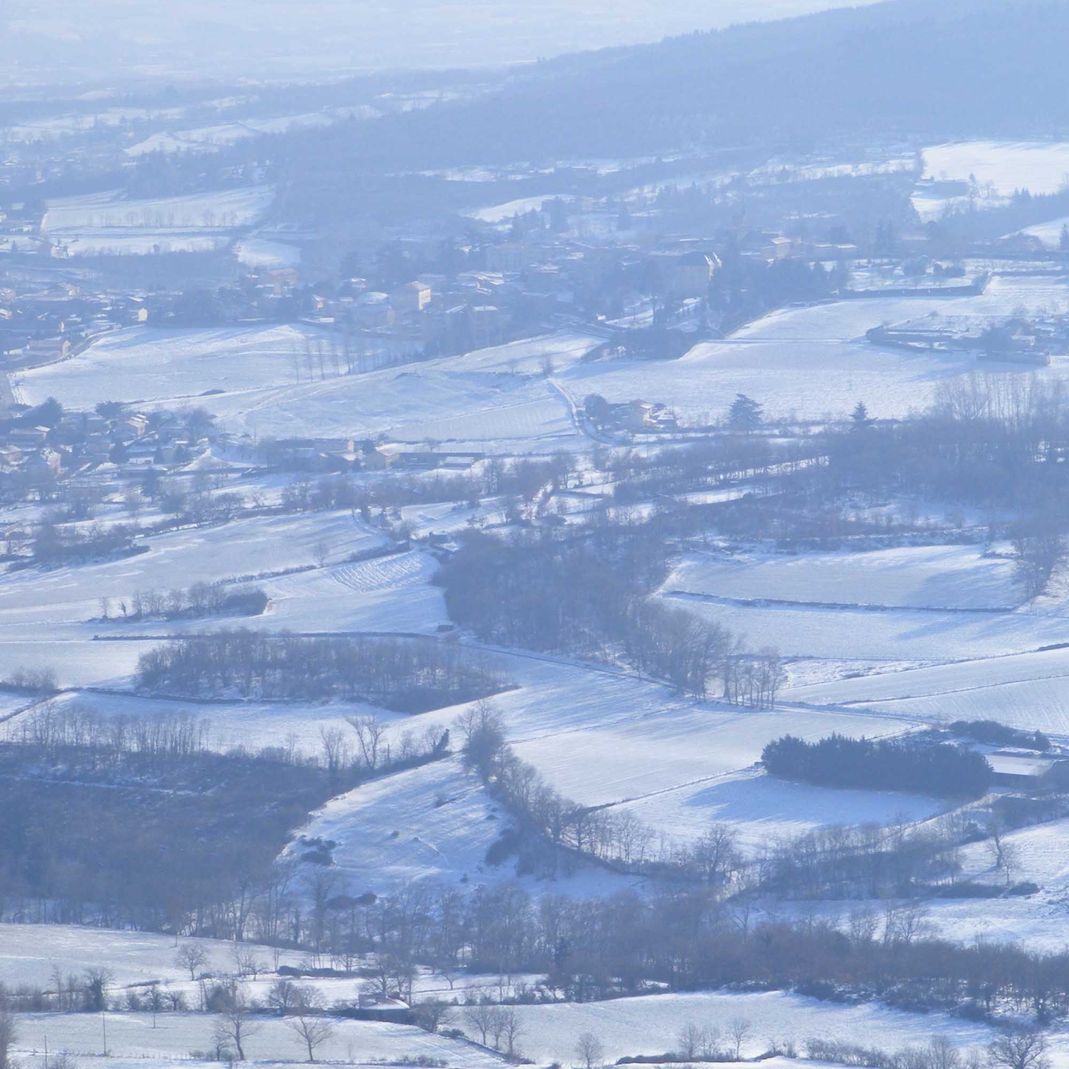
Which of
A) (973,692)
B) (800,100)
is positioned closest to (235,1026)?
(973,692)

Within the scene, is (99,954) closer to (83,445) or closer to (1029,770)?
(1029,770)

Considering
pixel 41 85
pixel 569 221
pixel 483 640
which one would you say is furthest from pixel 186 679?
pixel 41 85

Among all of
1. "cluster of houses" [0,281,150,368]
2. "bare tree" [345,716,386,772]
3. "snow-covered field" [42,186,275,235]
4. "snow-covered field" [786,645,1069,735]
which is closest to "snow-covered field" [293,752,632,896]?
"bare tree" [345,716,386,772]

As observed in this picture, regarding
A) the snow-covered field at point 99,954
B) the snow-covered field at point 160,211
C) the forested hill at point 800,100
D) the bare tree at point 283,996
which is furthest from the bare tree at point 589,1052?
the forested hill at point 800,100

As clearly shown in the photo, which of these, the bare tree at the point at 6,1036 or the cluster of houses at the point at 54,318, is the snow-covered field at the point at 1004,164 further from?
the bare tree at the point at 6,1036

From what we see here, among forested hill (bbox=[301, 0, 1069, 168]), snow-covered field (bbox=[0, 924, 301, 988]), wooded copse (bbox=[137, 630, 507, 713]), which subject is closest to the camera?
snow-covered field (bbox=[0, 924, 301, 988])

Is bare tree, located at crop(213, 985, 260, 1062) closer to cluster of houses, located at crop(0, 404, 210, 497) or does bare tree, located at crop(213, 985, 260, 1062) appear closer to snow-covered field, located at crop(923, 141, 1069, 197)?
cluster of houses, located at crop(0, 404, 210, 497)
